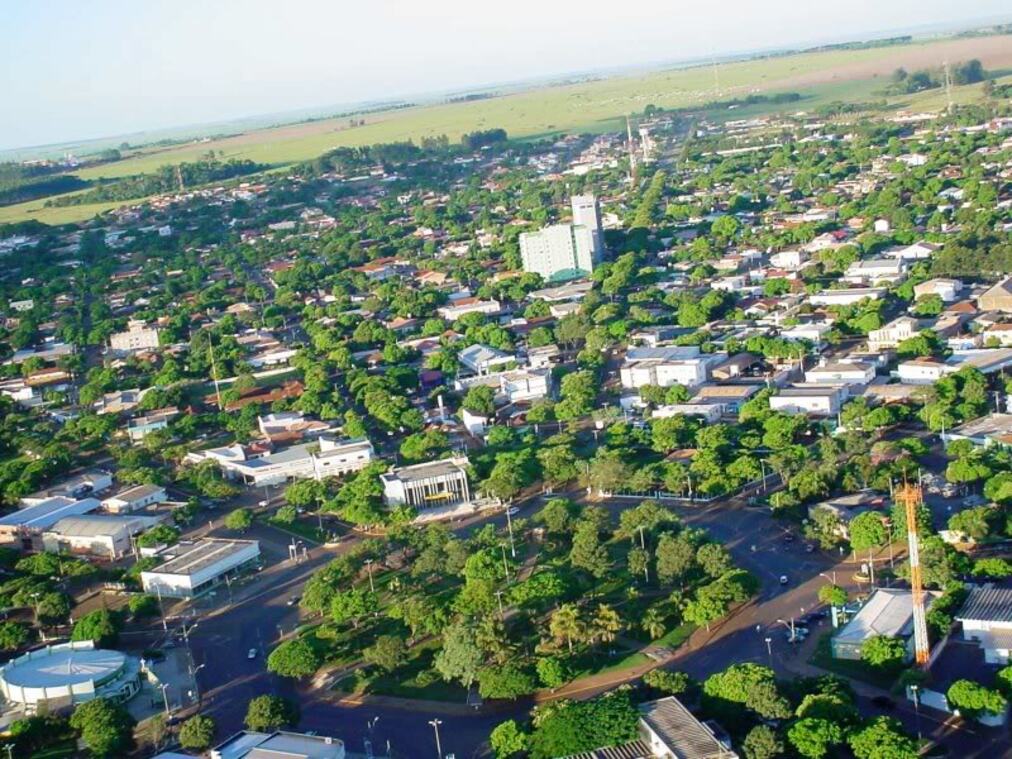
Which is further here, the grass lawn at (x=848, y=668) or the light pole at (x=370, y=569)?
the light pole at (x=370, y=569)

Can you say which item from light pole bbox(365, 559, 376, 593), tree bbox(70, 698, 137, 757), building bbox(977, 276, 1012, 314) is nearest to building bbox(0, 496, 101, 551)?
light pole bbox(365, 559, 376, 593)

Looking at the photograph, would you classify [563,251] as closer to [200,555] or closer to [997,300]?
[997,300]

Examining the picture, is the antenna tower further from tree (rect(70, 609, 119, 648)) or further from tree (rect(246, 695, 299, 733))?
tree (rect(70, 609, 119, 648))

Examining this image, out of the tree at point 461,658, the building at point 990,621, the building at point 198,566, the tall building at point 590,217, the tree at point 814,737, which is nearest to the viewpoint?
the tree at point 814,737

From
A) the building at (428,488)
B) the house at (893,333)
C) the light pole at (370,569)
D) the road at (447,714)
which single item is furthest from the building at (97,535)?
the house at (893,333)

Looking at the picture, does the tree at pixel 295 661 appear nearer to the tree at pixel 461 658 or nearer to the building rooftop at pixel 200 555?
the tree at pixel 461 658

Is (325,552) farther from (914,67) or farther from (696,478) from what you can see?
(914,67)
